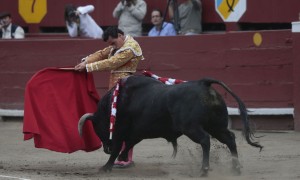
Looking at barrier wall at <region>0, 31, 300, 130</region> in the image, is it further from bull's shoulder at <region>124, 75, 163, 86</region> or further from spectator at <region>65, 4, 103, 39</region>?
bull's shoulder at <region>124, 75, 163, 86</region>

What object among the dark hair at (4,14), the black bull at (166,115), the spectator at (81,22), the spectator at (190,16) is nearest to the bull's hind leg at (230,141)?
the black bull at (166,115)

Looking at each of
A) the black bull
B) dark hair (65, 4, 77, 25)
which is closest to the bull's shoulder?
the black bull

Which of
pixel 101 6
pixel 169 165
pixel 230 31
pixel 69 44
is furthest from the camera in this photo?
pixel 101 6

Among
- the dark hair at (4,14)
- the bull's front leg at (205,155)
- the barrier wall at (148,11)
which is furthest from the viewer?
the dark hair at (4,14)

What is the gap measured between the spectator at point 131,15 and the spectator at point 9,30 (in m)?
1.60

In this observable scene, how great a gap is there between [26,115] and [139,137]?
103 cm

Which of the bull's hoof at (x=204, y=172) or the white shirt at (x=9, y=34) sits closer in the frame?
the bull's hoof at (x=204, y=172)

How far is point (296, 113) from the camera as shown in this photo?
10.5 metres

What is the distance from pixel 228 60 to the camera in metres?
11.0

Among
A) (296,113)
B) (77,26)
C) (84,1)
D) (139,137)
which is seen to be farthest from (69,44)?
(139,137)

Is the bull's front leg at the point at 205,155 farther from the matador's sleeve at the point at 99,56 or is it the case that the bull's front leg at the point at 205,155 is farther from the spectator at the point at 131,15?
the spectator at the point at 131,15

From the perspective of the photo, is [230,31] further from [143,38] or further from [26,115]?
[26,115]

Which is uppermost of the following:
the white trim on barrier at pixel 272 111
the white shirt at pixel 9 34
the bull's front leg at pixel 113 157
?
the white shirt at pixel 9 34

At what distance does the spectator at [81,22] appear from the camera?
1196 centimetres
